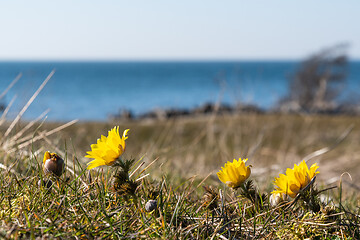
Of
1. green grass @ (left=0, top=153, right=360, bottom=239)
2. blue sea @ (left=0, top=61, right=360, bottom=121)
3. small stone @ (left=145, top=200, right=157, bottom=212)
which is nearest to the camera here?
green grass @ (left=0, top=153, right=360, bottom=239)

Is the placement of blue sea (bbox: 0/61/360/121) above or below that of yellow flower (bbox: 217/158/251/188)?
below

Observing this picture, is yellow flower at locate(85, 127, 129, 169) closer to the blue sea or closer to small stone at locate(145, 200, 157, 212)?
small stone at locate(145, 200, 157, 212)

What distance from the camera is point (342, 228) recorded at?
1.41 m

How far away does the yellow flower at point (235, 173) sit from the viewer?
1.38 metres

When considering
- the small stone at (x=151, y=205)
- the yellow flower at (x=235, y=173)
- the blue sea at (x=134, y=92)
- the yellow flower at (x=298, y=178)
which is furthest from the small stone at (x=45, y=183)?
the blue sea at (x=134, y=92)

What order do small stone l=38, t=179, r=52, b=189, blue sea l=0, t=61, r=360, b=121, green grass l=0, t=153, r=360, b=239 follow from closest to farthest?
green grass l=0, t=153, r=360, b=239 → small stone l=38, t=179, r=52, b=189 → blue sea l=0, t=61, r=360, b=121

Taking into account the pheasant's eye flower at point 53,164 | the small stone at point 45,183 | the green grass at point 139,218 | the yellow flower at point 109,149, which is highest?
the yellow flower at point 109,149

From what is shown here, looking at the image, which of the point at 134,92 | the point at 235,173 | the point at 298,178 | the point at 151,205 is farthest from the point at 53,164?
the point at 134,92

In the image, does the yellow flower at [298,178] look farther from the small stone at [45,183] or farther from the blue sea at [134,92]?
the blue sea at [134,92]

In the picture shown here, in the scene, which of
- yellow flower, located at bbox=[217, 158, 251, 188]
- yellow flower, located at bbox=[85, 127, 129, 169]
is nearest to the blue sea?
yellow flower, located at bbox=[85, 127, 129, 169]

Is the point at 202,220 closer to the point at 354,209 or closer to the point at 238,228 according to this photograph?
the point at 238,228

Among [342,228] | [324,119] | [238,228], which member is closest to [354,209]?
[342,228]

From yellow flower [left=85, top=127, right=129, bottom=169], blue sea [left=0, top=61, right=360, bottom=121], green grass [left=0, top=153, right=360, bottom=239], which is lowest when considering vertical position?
blue sea [left=0, top=61, right=360, bottom=121]

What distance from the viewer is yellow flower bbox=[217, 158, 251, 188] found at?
138 cm
